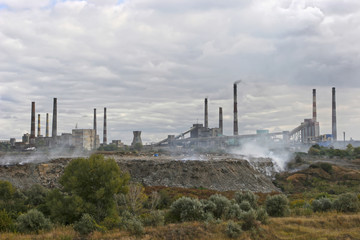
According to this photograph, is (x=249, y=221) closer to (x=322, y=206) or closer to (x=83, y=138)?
(x=322, y=206)

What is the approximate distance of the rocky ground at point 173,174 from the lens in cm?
4494

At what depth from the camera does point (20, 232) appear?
17594mm

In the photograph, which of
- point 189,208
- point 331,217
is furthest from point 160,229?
point 331,217

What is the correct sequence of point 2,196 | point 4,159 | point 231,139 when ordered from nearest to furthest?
point 2,196, point 4,159, point 231,139

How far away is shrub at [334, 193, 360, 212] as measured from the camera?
22438mm

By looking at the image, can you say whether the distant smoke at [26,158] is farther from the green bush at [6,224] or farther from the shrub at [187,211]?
the shrub at [187,211]

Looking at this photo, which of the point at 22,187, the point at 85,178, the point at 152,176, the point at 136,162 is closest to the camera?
the point at 85,178

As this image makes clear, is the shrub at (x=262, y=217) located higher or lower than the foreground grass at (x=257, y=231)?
higher

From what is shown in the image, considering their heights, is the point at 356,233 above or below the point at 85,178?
below

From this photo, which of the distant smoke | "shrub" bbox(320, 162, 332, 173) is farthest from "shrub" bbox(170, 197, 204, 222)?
"shrub" bbox(320, 162, 332, 173)

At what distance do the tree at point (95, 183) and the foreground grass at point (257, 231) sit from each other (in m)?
3.37

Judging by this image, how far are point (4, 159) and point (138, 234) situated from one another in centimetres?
4622

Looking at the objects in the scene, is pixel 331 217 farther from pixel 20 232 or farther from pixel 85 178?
pixel 20 232

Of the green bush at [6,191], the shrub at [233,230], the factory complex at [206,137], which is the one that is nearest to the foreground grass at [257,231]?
the shrub at [233,230]
